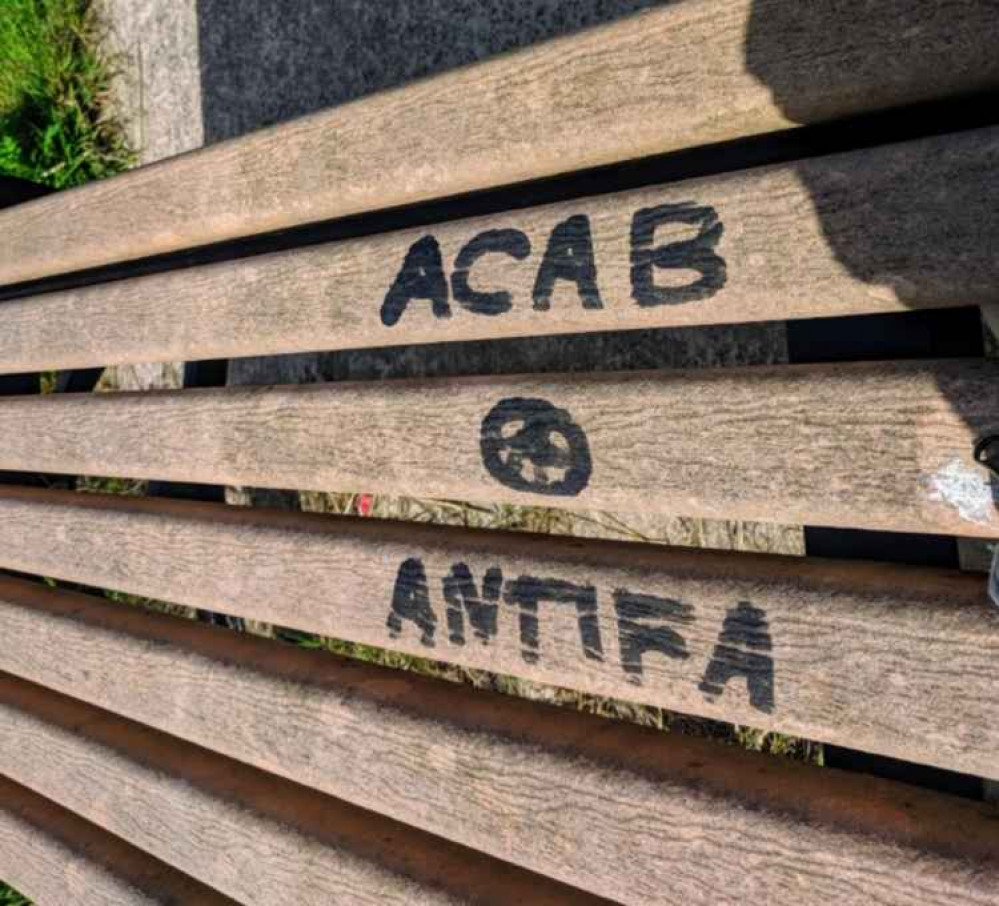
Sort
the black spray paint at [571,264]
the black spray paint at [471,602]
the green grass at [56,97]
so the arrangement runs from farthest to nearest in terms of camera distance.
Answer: the green grass at [56,97] → the black spray paint at [471,602] → the black spray paint at [571,264]

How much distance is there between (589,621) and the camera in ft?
4.12

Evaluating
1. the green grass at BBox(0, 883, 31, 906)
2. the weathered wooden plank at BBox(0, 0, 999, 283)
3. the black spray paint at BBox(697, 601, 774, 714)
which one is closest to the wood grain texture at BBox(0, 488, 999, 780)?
the black spray paint at BBox(697, 601, 774, 714)

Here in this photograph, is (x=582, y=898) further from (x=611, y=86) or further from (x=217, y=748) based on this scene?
(x=611, y=86)

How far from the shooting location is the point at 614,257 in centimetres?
122

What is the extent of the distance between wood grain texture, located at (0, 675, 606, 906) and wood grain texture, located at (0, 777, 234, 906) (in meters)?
0.07

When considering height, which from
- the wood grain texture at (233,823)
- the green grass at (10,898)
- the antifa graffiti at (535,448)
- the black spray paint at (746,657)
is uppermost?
the antifa graffiti at (535,448)

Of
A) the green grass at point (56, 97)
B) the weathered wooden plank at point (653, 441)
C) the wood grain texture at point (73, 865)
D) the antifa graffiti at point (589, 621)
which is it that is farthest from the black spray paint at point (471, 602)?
the green grass at point (56, 97)

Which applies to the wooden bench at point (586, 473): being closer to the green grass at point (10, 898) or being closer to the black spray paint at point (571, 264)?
the black spray paint at point (571, 264)

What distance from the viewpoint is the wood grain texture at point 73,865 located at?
191 centimetres

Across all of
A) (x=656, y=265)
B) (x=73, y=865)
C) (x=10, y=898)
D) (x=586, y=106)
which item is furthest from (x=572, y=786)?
(x=10, y=898)

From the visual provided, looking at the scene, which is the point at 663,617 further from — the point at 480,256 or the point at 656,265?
the point at 480,256

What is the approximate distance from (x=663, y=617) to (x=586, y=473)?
0.19 m

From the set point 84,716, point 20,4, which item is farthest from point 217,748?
point 20,4

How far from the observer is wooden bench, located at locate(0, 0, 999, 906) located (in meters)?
1.01
